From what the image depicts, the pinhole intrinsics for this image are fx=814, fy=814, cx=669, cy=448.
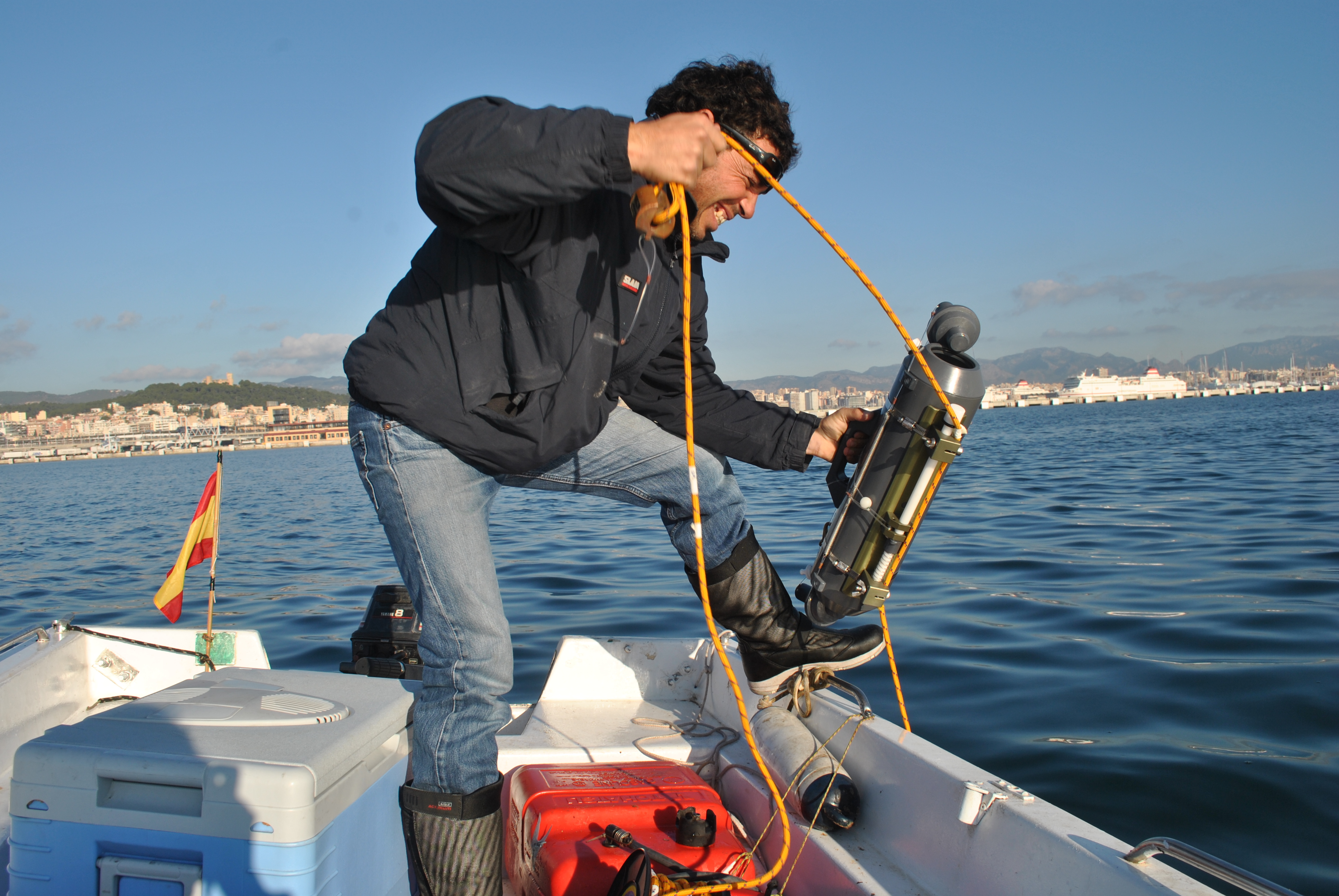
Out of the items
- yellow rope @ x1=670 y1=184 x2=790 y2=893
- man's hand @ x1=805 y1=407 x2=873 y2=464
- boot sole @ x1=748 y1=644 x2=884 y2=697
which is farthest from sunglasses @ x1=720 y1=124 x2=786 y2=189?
boot sole @ x1=748 y1=644 x2=884 y2=697

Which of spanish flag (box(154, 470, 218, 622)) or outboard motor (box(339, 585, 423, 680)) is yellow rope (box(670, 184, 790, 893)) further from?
spanish flag (box(154, 470, 218, 622))

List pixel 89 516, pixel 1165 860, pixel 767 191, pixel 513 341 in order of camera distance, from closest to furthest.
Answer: pixel 513 341 → pixel 767 191 → pixel 1165 860 → pixel 89 516

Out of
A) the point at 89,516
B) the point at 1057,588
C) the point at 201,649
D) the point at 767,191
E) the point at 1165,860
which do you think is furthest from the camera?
the point at 89,516

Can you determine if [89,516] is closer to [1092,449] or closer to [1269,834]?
[1269,834]

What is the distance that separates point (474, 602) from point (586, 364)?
2.02ft

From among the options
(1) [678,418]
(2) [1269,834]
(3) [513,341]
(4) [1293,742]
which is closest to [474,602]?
(3) [513,341]

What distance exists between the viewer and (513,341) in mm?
1821

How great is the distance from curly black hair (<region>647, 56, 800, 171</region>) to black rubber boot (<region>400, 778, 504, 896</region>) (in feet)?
5.89

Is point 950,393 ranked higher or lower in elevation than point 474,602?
higher

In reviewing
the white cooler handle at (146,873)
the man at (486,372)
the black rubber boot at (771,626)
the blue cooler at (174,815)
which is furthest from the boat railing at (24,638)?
the black rubber boot at (771,626)

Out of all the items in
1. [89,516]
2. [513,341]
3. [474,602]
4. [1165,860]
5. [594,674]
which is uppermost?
[513,341]

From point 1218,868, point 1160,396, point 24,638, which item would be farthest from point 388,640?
point 1160,396

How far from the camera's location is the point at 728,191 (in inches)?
81.9

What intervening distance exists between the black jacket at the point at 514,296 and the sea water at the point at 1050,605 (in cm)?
39
